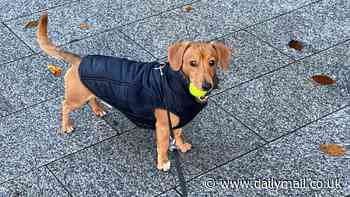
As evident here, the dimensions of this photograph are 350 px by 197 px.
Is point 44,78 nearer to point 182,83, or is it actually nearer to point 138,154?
point 138,154

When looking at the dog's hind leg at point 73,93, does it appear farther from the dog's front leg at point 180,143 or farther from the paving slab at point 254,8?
the paving slab at point 254,8

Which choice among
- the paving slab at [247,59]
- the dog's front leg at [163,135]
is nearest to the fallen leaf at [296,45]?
the paving slab at [247,59]

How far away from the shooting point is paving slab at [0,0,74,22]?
6941 millimetres

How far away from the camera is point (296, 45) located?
621 cm

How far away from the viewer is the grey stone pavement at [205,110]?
4.60m

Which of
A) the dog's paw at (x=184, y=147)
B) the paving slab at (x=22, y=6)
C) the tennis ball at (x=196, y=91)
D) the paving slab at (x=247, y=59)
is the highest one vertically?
the paving slab at (x=22, y=6)

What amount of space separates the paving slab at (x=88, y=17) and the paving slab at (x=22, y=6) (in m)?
0.13

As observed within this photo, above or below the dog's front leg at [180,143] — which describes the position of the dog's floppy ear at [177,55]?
above

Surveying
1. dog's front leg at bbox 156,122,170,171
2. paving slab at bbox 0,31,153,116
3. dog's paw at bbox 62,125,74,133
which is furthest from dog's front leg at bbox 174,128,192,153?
paving slab at bbox 0,31,153,116

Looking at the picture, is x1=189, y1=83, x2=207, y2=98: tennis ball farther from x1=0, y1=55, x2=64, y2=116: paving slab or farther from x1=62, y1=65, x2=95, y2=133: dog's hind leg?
x1=0, y1=55, x2=64, y2=116: paving slab

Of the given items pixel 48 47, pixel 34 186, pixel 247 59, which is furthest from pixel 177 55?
Answer: pixel 247 59

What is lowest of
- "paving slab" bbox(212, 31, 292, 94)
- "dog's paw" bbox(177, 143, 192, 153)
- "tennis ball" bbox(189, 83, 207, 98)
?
"dog's paw" bbox(177, 143, 192, 153)

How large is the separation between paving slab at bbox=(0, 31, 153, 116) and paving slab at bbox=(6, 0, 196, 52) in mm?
211

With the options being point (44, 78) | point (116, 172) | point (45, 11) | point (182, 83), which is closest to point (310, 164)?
point (182, 83)
